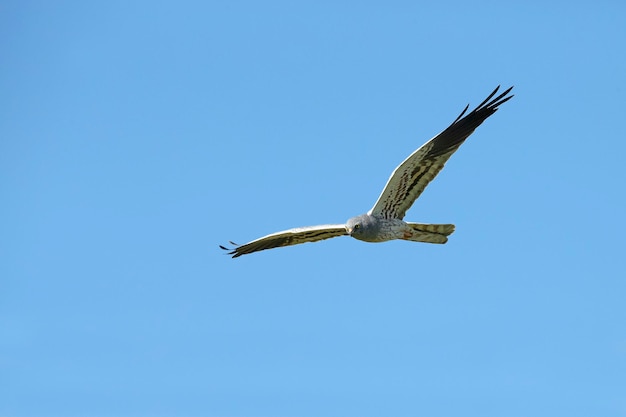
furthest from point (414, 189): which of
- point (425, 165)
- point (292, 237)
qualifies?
point (292, 237)

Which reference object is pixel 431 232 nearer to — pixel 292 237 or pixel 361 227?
pixel 361 227

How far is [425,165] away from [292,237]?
10.8 feet

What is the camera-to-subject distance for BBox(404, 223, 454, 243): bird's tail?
54.4ft

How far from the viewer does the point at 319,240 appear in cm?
1819

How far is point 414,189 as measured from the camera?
16641 mm

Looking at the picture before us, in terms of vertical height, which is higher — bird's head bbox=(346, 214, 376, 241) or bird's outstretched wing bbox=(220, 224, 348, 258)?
bird's outstretched wing bbox=(220, 224, 348, 258)

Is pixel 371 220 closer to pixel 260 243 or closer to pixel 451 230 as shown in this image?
pixel 451 230

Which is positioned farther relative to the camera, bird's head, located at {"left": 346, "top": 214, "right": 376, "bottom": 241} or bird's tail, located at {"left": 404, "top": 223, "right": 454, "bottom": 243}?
bird's tail, located at {"left": 404, "top": 223, "right": 454, "bottom": 243}

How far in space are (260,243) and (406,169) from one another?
3987mm

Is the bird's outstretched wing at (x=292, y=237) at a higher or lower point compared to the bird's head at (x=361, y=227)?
higher

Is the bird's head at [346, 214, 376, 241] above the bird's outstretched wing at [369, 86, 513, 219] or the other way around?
the other way around

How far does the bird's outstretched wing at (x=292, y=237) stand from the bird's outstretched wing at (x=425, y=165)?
0.96m

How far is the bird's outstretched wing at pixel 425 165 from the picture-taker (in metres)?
16.4

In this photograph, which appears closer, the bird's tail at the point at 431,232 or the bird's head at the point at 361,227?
the bird's head at the point at 361,227
